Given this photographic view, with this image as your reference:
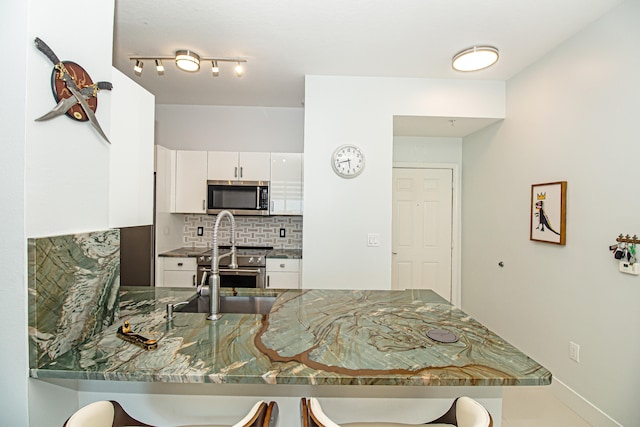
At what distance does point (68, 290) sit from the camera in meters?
1.11

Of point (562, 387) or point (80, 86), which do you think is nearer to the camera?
point (80, 86)

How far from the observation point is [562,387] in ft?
7.34

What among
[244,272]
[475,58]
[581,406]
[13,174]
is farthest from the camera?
[244,272]

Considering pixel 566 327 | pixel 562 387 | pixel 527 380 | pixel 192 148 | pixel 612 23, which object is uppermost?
pixel 612 23

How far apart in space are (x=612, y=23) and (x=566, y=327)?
2042 millimetres

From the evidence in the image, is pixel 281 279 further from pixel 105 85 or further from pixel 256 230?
pixel 105 85

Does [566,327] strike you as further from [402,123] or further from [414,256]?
[402,123]

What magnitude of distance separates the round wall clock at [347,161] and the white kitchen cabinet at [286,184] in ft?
2.76

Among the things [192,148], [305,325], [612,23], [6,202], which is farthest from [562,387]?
[192,148]

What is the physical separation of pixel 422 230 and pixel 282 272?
1834 mm

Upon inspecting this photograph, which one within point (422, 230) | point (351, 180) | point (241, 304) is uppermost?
point (351, 180)

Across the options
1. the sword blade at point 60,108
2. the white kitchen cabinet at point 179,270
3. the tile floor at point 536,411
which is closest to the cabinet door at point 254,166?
the white kitchen cabinet at point 179,270

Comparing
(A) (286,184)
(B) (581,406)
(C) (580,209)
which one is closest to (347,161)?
(A) (286,184)

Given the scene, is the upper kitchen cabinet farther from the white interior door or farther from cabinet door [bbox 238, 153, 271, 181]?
the white interior door
